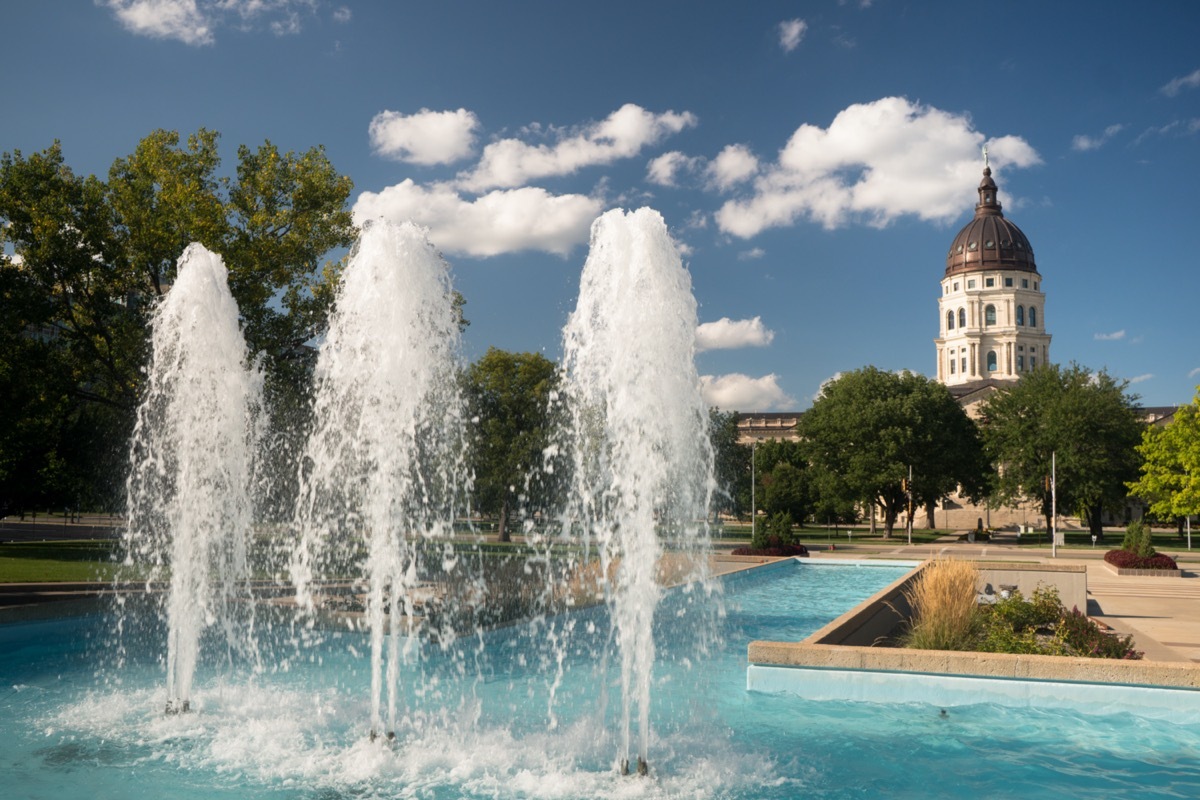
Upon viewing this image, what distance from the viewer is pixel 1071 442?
2325 inches

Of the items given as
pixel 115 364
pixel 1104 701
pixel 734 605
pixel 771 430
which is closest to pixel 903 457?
pixel 734 605

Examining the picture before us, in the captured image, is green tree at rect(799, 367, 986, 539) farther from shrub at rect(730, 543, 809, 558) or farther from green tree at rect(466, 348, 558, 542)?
shrub at rect(730, 543, 809, 558)

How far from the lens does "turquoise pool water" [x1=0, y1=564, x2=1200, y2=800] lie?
7.33 metres

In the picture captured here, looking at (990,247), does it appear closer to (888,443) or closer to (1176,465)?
(888,443)

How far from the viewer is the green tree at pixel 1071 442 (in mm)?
58969

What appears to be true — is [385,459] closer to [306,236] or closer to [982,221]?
[306,236]

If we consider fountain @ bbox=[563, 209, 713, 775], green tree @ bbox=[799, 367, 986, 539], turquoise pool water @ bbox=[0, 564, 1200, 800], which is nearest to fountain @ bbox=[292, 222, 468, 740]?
turquoise pool water @ bbox=[0, 564, 1200, 800]

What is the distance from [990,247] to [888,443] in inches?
3469

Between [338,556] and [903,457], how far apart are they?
42.4m

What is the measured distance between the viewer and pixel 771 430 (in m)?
139

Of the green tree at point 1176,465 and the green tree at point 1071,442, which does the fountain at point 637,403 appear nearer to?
the green tree at point 1176,465

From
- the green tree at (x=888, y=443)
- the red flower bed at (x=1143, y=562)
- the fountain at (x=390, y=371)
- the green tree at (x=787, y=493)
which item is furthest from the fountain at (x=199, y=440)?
the green tree at (x=787, y=493)

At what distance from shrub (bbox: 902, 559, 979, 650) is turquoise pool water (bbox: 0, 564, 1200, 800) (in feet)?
6.46

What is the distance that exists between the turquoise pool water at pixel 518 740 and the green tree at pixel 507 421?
31.3m
